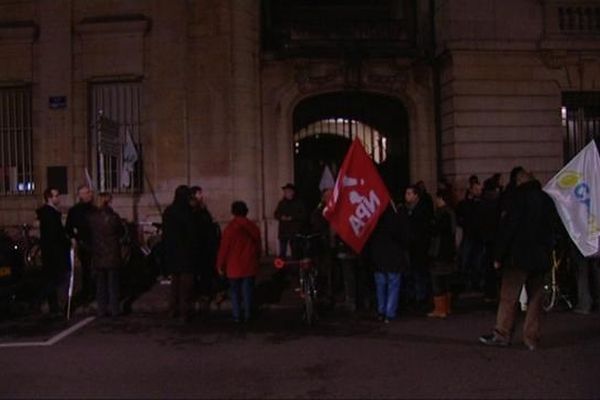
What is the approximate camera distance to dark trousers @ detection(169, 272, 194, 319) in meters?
10.3

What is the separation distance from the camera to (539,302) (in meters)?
8.10

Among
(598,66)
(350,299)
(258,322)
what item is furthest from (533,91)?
(258,322)

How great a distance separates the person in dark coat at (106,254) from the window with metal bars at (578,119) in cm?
961

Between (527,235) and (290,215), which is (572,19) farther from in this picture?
(527,235)

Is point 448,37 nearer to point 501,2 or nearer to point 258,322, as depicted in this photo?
point 501,2

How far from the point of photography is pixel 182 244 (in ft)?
33.7

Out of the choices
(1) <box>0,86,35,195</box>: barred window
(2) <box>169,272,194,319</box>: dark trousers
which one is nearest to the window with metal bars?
(2) <box>169,272,194,319</box>: dark trousers

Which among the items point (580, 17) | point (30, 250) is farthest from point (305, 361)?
point (580, 17)

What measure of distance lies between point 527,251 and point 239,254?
3818 mm

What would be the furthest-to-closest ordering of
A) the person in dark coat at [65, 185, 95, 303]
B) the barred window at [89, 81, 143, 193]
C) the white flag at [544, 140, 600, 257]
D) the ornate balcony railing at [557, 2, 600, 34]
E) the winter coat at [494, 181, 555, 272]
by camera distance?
1. the barred window at [89, 81, 143, 193]
2. the ornate balcony railing at [557, 2, 600, 34]
3. the person in dark coat at [65, 185, 95, 303]
4. the white flag at [544, 140, 600, 257]
5. the winter coat at [494, 181, 555, 272]

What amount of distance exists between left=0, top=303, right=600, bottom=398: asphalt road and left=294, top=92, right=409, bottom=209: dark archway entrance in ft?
21.8

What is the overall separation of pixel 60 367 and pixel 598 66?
1226 centimetres

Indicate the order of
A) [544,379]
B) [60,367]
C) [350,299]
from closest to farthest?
[544,379], [60,367], [350,299]

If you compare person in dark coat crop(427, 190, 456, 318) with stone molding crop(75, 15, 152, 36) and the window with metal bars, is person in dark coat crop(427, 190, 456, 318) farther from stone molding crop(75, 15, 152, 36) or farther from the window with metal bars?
stone molding crop(75, 15, 152, 36)
